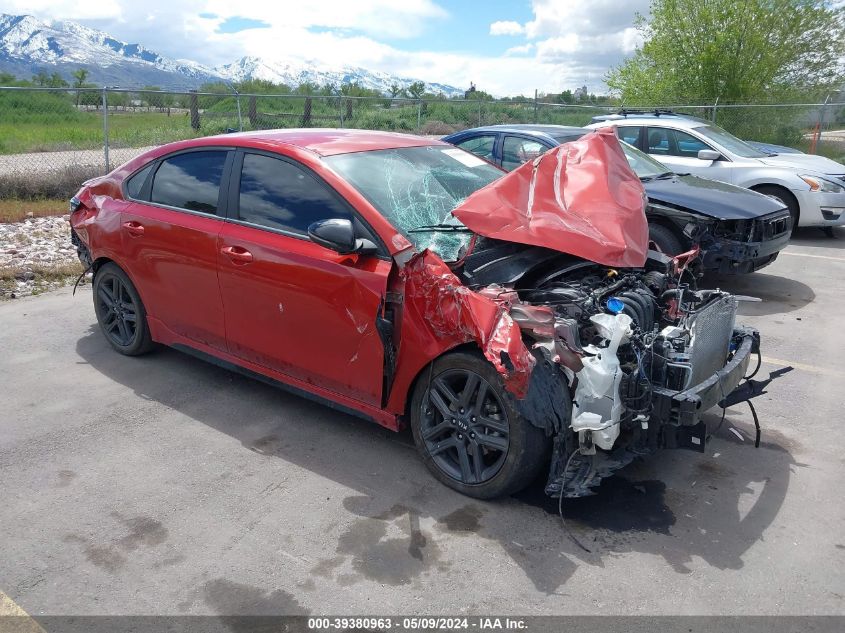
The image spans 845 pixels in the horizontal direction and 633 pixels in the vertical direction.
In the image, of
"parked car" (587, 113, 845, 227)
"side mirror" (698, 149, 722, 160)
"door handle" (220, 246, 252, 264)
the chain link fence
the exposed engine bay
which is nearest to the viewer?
the exposed engine bay

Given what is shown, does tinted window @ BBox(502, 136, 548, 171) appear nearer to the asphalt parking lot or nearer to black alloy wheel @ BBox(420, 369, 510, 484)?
the asphalt parking lot

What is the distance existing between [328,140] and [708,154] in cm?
695

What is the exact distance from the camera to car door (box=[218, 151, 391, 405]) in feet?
12.4

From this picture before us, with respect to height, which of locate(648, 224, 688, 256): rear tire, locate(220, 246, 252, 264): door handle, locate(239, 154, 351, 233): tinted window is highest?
locate(239, 154, 351, 233): tinted window

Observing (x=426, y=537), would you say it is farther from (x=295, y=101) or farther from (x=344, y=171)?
(x=295, y=101)

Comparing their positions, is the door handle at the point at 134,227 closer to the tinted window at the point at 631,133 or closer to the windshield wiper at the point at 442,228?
the windshield wiper at the point at 442,228

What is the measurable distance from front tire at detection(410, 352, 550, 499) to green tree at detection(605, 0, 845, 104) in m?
20.0

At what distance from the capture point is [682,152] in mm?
10086

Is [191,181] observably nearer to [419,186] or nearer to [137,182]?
[137,182]

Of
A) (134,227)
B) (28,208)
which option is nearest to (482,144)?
(134,227)

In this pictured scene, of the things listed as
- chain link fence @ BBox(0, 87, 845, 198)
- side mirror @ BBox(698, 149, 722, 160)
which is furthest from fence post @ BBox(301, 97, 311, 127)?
side mirror @ BBox(698, 149, 722, 160)

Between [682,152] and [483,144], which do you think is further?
[682,152]

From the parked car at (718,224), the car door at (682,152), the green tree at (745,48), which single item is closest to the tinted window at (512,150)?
the parked car at (718,224)

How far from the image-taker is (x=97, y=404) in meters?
4.77
